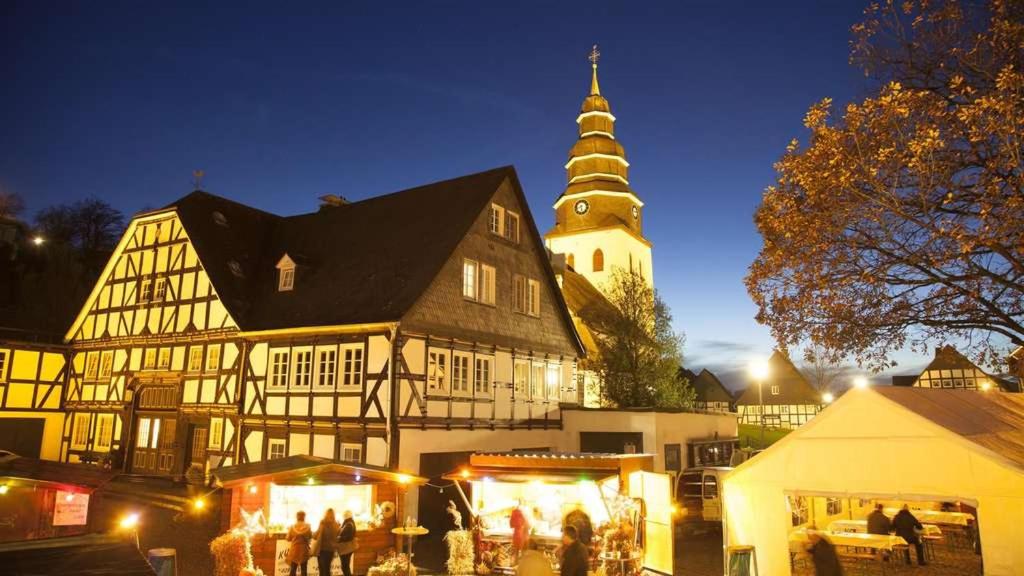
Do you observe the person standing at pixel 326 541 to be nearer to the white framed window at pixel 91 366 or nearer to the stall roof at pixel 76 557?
the stall roof at pixel 76 557

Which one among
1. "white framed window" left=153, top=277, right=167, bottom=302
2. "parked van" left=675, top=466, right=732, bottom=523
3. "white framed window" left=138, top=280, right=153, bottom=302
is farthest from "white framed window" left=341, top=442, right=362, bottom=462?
"white framed window" left=138, top=280, right=153, bottom=302

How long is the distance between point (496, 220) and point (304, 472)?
1319cm

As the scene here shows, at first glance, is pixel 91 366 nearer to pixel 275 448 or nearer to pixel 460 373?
pixel 275 448

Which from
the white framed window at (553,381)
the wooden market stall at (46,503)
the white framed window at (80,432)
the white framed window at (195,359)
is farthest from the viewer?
the white framed window at (80,432)

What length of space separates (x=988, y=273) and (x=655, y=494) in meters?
7.38

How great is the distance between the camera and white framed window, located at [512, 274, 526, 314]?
24.8 metres

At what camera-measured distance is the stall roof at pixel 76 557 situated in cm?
552

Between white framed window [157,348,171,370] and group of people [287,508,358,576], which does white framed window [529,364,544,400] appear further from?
white framed window [157,348,171,370]

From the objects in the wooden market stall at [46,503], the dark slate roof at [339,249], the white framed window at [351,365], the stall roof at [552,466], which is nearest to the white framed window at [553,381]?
the dark slate roof at [339,249]

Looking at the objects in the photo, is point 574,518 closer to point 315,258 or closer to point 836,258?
point 836,258

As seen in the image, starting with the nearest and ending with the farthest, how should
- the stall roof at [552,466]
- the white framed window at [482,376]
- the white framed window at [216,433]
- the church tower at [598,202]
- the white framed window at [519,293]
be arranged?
the stall roof at [552,466] → the white framed window at [482,376] → the white framed window at [216,433] → the white framed window at [519,293] → the church tower at [598,202]

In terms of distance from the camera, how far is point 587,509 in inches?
637

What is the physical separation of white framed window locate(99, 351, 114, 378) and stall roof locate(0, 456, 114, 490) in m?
12.9

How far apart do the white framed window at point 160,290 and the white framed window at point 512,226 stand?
13.4 metres
